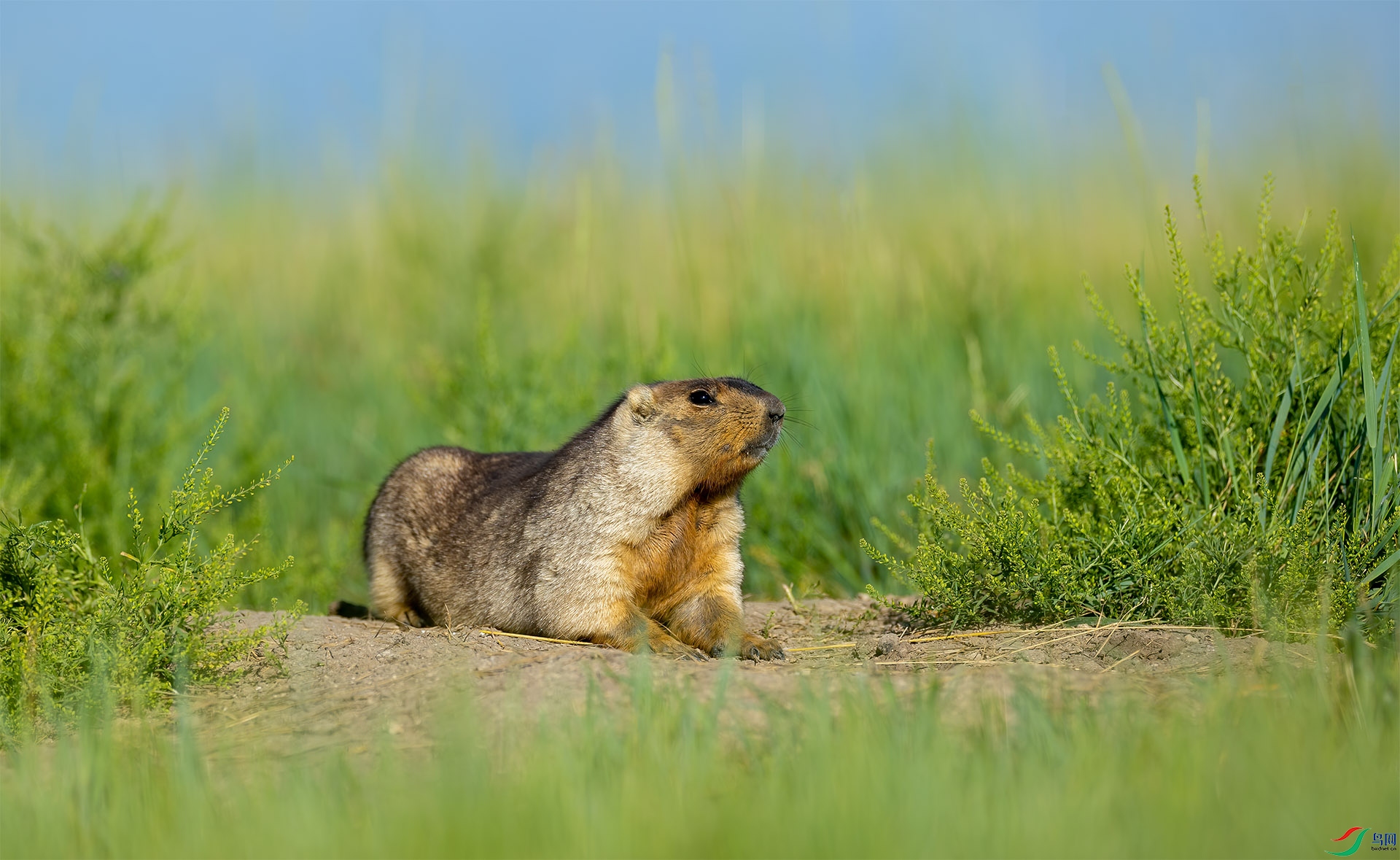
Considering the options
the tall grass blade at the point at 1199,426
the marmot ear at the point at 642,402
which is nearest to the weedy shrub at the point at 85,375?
the marmot ear at the point at 642,402

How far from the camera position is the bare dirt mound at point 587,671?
3602mm

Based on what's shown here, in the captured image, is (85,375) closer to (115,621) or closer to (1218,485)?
(115,621)

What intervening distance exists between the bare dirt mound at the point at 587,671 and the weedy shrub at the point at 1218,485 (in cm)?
20

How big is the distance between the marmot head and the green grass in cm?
150

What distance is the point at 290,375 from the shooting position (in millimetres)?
9859

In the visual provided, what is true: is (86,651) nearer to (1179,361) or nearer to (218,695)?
(218,695)

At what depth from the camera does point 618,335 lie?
8477 mm

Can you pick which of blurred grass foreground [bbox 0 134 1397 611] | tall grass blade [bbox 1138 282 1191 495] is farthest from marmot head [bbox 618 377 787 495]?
tall grass blade [bbox 1138 282 1191 495]

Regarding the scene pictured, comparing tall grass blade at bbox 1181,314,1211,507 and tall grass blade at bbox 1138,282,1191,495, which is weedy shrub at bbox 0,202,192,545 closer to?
tall grass blade at bbox 1138,282,1191,495

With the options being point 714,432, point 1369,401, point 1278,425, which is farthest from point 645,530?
point 1369,401

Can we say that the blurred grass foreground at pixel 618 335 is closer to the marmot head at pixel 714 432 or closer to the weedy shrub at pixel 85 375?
the weedy shrub at pixel 85 375

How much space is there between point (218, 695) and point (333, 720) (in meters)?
0.64

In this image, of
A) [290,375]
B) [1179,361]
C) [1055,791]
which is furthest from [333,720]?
[290,375]

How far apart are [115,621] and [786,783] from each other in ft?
8.29
